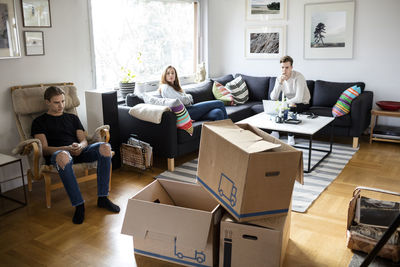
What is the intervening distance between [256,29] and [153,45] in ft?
6.12

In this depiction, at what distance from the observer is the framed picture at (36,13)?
374 centimetres

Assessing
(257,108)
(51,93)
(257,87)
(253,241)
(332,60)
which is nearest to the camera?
(253,241)

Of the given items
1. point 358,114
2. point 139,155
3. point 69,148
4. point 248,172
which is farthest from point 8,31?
point 358,114

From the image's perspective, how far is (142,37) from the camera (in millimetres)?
5355

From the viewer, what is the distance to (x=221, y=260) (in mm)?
2271

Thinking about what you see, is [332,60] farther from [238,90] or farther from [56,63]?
[56,63]

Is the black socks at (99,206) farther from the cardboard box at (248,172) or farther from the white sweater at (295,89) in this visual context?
the white sweater at (295,89)

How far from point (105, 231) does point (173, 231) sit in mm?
913

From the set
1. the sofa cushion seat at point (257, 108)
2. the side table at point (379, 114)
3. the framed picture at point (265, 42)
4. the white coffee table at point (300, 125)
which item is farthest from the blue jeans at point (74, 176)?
the framed picture at point (265, 42)

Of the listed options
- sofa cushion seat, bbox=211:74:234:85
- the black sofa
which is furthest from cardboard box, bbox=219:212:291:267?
sofa cushion seat, bbox=211:74:234:85

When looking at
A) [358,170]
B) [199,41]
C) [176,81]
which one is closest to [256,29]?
[199,41]

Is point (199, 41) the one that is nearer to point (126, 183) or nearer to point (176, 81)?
point (176, 81)

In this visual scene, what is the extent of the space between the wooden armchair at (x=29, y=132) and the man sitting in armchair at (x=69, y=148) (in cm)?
11

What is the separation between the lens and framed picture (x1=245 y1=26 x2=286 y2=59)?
623 centimetres
